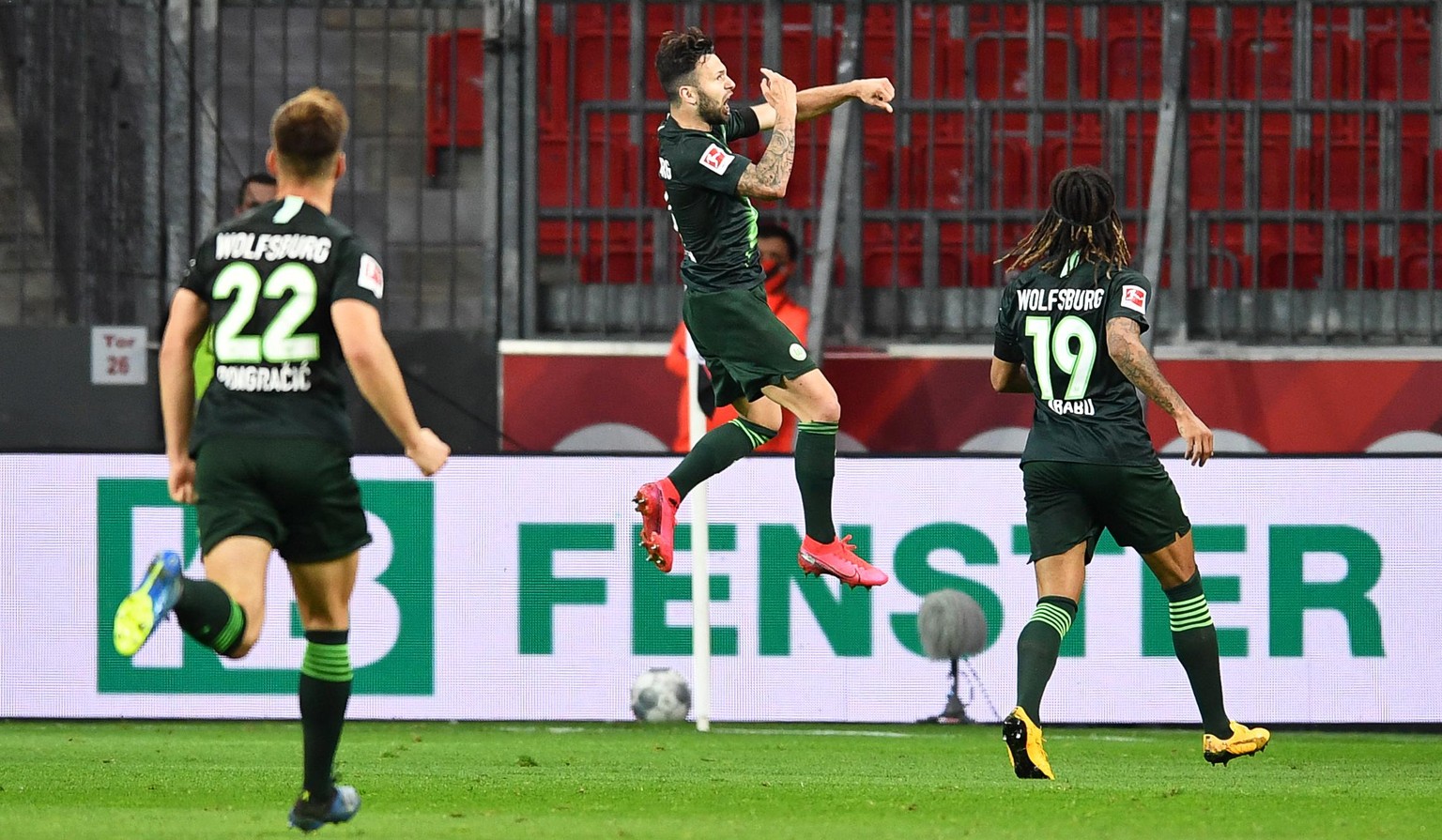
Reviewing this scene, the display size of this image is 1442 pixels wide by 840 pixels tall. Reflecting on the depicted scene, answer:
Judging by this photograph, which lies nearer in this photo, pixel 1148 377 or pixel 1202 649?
pixel 1148 377

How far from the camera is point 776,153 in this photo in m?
7.32

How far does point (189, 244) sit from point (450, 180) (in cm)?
145

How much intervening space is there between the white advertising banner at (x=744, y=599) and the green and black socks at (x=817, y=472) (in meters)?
2.64

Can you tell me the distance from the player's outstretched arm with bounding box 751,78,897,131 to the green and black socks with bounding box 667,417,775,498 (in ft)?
3.50

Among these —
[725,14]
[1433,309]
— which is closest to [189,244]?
[725,14]

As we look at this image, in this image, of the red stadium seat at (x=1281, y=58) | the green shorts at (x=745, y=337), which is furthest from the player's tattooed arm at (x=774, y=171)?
the red stadium seat at (x=1281, y=58)

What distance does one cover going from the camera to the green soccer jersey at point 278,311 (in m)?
5.61

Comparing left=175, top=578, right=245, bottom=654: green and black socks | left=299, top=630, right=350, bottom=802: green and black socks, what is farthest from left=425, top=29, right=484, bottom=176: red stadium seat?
left=175, top=578, right=245, bottom=654: green and black socks

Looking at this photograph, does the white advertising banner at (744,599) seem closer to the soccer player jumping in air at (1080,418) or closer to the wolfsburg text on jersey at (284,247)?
the soccer player jumping in air at (1080,418)

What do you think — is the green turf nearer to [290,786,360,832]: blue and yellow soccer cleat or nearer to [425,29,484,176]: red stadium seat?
[290,786,360,832]: blue and yellow soccer cleat

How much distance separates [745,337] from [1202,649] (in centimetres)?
180

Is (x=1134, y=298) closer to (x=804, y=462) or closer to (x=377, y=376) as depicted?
(x=804, y=462)

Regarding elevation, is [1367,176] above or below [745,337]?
above

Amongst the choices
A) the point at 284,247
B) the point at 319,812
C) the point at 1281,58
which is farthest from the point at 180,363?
the point at 1281,58
